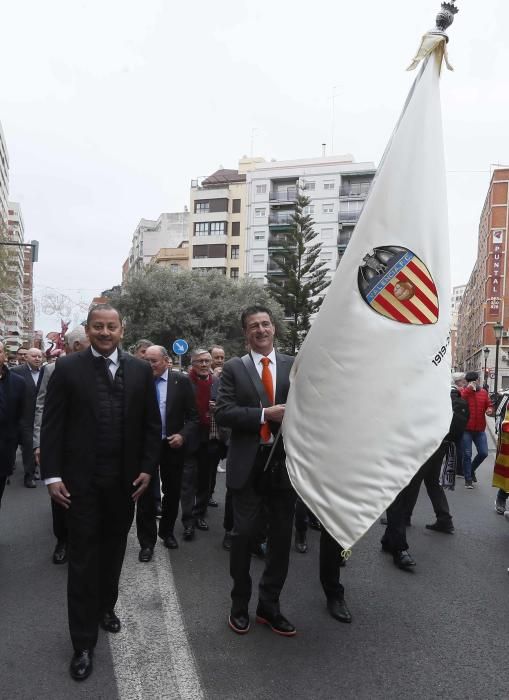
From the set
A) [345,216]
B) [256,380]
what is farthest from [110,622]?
[345,216]

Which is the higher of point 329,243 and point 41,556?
point 329,243

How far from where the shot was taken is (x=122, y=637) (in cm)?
341

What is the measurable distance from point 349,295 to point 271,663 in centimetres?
203

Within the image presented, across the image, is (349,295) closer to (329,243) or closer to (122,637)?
(122,637)

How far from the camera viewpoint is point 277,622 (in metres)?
3.50

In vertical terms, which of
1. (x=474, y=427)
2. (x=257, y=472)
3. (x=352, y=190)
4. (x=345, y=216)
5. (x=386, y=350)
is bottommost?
(x=474, y=427)

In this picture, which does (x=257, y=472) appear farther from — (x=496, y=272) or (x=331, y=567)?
(x=496, y=272)

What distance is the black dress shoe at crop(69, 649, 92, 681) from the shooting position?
9.59 feet

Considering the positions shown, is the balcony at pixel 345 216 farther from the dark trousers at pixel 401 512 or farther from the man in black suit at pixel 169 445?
the man in black suit at pixel 169 445

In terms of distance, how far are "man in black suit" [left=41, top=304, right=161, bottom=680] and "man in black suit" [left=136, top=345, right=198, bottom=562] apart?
1527 millimetres

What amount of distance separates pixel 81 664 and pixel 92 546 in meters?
0.58

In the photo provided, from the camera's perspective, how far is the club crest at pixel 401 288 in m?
2.94

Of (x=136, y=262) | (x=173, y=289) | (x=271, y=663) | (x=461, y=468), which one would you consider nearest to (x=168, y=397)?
(x=271, y=663)

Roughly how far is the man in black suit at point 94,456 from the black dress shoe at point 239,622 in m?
0.77
